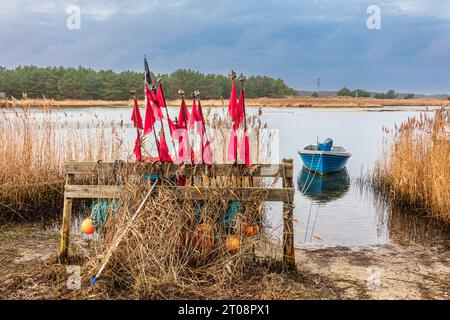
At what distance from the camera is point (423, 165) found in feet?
30.2

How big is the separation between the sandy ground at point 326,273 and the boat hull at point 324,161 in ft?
28.6

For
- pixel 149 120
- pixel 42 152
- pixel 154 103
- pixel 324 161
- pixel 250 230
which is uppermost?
pixel 154 103

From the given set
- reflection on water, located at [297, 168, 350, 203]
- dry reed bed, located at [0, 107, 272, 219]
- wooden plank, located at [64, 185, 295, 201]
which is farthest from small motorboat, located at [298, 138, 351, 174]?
wooden plank, located at [64, 185, 295, 201]

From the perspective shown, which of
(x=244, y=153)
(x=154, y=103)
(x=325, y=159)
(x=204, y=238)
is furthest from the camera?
(x=325, y=159)

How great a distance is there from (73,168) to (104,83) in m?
42.5

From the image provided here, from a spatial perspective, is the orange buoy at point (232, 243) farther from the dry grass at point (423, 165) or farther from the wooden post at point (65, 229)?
the dry grass at point (423, 165)

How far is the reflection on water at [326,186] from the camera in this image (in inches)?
494

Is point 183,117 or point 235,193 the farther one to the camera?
point 183,117

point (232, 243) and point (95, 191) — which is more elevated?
point (95, 191)

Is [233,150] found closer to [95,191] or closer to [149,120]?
[149,120]

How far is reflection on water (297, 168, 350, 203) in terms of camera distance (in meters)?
12.5

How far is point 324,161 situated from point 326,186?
166cm

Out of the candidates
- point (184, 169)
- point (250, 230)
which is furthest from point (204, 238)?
point (184, 169)

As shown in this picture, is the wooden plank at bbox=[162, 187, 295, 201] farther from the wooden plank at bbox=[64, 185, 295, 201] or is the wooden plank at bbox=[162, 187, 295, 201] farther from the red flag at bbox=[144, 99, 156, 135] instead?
the red flag at bbox=[144, 99, 156, 135]
